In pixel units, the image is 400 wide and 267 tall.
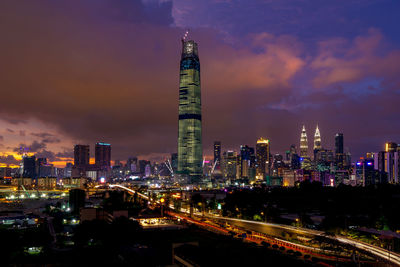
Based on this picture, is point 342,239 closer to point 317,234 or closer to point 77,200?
point 317,234

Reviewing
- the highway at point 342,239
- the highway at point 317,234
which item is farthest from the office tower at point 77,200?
the highway at point 342,239

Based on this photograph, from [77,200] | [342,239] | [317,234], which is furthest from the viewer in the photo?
[77,200]

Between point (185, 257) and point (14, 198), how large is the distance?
608ft

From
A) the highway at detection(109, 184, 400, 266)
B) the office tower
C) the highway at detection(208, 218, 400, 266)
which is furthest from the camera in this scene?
the office tower

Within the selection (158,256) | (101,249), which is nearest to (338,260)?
(158,256)

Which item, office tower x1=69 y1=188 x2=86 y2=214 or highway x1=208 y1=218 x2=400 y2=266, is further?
office tower x1=69 y1=188 x2=86 y2=214

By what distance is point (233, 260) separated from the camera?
3625 centimetres

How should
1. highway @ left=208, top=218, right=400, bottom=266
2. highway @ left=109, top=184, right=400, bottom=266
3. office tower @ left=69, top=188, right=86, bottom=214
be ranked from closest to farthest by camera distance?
highway @ left=208, top=218, right=400, bottom=266, highway @ left=109, top=184, right=400, bottom=266, office tower @ left=69, top=188, right=86, bottom=214

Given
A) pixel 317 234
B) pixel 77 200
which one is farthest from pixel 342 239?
pixel 77 200

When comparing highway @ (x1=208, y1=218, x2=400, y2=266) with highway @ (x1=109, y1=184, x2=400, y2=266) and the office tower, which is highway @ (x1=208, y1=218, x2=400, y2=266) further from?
the office tower

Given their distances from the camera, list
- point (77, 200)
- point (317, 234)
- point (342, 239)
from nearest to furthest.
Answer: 1. point (342, 239)
2. point (317, 234)
3. point (77, 200)

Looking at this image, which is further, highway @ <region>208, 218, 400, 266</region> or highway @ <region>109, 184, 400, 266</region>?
highway @ <region>109, 184, 400, 266</region>

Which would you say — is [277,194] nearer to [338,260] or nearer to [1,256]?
[338,260]

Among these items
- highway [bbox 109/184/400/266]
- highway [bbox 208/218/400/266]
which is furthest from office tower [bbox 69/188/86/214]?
highway [bbox 208/218/400/266]
